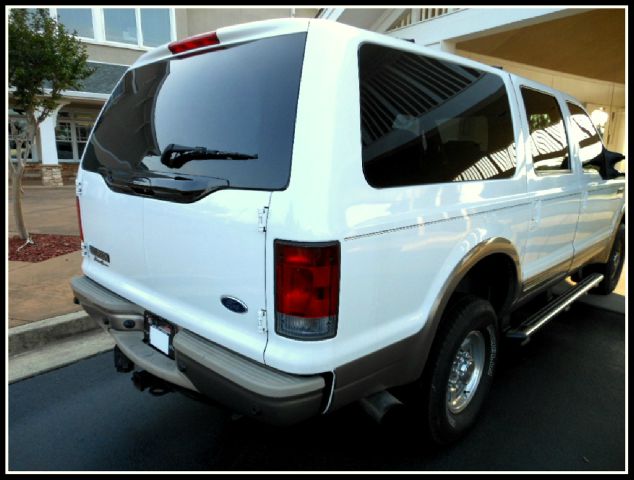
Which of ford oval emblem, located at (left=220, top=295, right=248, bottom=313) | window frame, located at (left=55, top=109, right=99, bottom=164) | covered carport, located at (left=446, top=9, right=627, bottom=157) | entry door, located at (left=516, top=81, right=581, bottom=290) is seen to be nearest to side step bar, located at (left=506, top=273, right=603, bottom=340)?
entry door, located at (left=516, top=81, right=581, bottom=290)

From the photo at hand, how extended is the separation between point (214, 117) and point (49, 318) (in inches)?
119

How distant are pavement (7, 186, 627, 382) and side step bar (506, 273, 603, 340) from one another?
117 cm

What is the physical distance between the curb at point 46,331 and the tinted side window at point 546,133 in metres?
3.64

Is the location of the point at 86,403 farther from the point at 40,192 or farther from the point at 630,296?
the point at 40,192

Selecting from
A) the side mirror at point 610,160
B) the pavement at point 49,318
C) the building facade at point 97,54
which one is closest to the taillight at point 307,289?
the pavement at point 49,318

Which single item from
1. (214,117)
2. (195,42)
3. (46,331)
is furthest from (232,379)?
(46,331)

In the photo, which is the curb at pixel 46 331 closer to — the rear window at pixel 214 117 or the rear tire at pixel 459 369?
the rear window at pixel 214 117

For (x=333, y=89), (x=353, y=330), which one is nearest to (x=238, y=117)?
(x=333, y=89)

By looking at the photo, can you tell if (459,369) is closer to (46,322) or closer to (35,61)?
(46,322)

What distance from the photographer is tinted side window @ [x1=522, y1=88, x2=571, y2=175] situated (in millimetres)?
2951

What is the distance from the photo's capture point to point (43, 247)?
21.3 feet

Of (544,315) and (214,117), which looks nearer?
(214,117)

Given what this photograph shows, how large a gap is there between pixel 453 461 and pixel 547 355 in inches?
67.8

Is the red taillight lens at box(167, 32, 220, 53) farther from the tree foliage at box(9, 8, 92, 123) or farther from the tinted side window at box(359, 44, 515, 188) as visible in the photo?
the tree foliage at box(9, 8, 92, 123)
